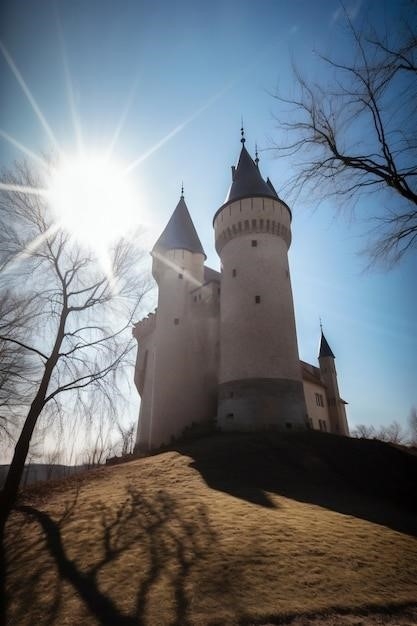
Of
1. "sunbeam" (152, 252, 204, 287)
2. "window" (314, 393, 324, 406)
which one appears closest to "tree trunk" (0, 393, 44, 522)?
"sunbeam" (152, 252, 204, 287)

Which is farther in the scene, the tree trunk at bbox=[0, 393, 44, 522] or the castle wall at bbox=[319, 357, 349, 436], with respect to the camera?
the castle wall at bbox=[319, 357, 349, 436]

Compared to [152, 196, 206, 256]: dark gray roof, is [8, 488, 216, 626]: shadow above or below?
below

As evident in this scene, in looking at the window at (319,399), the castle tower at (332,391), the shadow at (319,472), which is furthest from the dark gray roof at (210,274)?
the shadow at (319,472)

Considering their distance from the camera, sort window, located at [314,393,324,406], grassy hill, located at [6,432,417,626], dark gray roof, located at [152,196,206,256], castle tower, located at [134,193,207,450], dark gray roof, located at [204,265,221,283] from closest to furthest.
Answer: grassy hill, located at [6,432,417,626] → castle tower, located at [134,193,207,450] → dark gray roof, located at [152,196,206,256] → dark gray roof, located at [204,265,221,283] → window, located at [314,393,324,406]

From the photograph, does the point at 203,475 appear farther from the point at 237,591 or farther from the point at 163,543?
the point at 237,591

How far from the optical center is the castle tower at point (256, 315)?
2059 cm

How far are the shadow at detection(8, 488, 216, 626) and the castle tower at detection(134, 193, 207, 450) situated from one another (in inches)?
579

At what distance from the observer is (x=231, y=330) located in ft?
76.0

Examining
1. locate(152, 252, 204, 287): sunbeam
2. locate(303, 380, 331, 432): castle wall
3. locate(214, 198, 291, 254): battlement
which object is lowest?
locate(303, 380, 331, 432): castle wall

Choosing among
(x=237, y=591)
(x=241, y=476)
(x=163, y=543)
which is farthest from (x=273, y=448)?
(x=237, y=591)

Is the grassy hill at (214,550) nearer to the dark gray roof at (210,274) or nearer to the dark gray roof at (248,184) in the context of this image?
the dark gray roof at (248,184)

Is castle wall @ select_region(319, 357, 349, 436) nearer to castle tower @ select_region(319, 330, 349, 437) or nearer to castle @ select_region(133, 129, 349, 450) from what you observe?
castle tower @ select_region(319, 330, 349, 437)

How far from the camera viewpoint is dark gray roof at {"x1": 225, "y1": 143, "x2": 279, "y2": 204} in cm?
2605

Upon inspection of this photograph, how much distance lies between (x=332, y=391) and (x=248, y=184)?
24792mm
